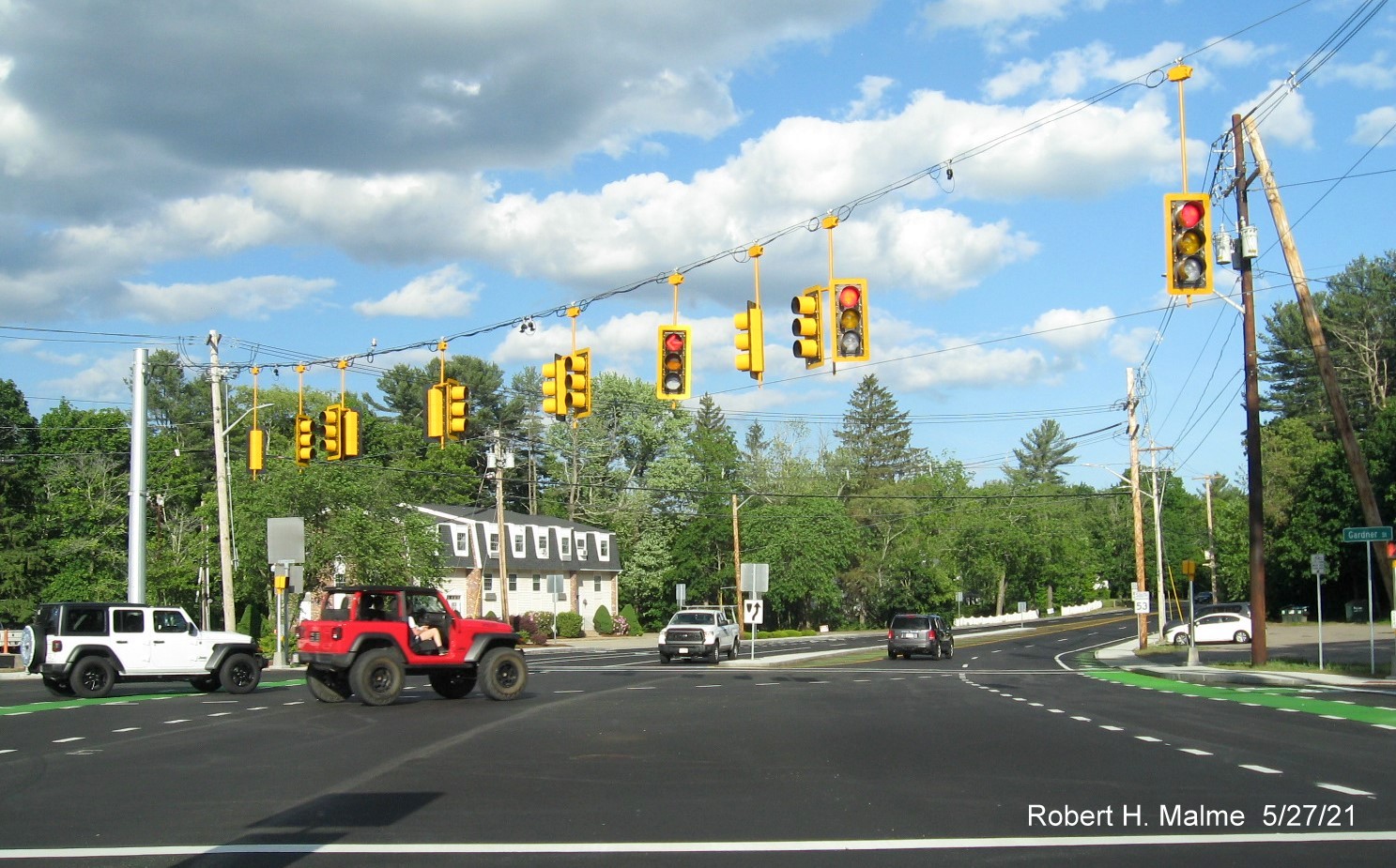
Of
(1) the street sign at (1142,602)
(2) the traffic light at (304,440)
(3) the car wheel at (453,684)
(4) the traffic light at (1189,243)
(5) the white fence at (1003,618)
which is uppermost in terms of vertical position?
(4) the traffic light at (1189,243)

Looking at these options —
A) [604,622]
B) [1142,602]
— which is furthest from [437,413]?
[604,622]

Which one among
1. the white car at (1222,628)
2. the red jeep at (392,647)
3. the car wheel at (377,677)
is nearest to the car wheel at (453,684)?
the red jeep at (392,647)

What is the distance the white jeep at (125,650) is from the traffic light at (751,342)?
13.8m

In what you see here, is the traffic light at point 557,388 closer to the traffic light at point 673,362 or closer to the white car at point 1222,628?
the traffic light at point 673,362

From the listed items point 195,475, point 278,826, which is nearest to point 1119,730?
point 278,826

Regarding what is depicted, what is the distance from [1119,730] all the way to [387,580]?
41.8m

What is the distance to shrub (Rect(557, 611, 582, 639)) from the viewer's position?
70188mm

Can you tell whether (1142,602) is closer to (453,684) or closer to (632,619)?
(453,684)

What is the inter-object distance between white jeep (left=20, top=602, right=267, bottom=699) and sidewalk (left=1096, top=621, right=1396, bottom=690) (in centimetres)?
2152

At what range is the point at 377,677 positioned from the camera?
2134 centimetres

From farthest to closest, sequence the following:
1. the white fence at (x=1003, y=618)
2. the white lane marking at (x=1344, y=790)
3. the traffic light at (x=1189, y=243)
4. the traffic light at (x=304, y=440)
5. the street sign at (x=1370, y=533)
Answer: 1. the white fence at (x=1003, y=618)
2. the traffic light at (x=304, y=440)
3. the street sign at (x=1370, y=533)
4. the traffic light at (x=1189, y=243)
5. the white lane marking at (x=1344, y=790)

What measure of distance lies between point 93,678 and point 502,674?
821 centimetres

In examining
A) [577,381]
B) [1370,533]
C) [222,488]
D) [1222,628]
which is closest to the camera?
[577,381]

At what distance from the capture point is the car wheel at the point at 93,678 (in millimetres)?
23766
